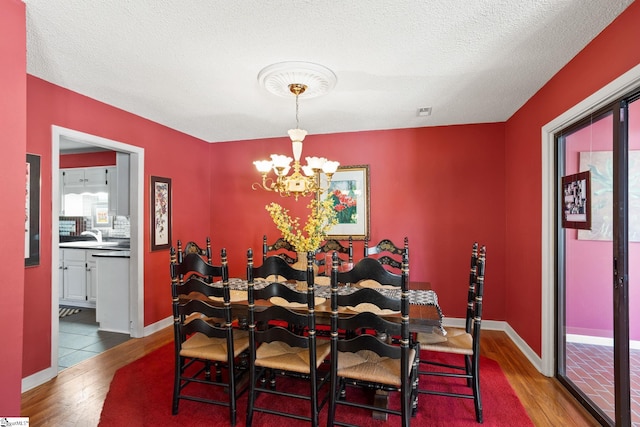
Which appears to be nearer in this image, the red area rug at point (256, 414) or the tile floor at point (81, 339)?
the red area rug at point (256, 414)

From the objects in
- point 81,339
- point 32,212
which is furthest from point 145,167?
point 81,339

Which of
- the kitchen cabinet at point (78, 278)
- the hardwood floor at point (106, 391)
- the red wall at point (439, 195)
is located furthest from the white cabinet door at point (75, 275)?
the red wall at point (439, 195)

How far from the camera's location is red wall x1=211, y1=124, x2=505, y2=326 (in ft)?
13.3

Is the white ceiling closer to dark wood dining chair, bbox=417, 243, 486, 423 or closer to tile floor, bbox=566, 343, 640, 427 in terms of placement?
dark wood dining chair, bbox=417, 243, 486, 423

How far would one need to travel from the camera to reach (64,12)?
188 centimetres

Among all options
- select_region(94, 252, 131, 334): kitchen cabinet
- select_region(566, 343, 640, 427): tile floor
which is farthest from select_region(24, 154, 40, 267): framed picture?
select_region(566, 343, 640, 427): tile floor

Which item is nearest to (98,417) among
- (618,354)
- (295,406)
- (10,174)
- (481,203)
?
(295,406)

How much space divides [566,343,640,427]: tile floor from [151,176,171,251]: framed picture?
4.28 meters

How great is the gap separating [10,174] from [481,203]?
171 inches

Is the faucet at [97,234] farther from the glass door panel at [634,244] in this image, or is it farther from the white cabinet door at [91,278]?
A: the glass door panel at [634,244]

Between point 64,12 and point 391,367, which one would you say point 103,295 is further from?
point 391,367

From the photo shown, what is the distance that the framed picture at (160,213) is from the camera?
3.96m

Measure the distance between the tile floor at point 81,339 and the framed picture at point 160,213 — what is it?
3.62 feet

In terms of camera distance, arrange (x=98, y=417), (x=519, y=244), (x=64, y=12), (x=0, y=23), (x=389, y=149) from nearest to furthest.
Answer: (x=0, y=23), (x=64, y=12), (x=98, y=417), (x=519, y=244), (x=389, y=149)
